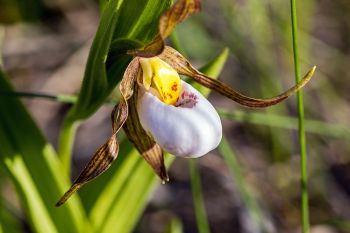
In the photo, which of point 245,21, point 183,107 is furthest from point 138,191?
point 245,21

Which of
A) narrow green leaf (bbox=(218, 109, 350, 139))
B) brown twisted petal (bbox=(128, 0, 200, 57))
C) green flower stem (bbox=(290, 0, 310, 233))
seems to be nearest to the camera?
brown twisted petal (bbox=(128, 0, 200, 57))

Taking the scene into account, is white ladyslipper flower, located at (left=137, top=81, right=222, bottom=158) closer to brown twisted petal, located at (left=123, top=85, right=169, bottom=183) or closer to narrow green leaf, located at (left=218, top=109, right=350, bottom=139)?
brown twisted petal, located at (left=123, top=85, right=169, bottom=183)

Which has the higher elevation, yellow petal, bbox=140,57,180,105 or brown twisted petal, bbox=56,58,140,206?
yellow petal, bbox=140,57,180,105

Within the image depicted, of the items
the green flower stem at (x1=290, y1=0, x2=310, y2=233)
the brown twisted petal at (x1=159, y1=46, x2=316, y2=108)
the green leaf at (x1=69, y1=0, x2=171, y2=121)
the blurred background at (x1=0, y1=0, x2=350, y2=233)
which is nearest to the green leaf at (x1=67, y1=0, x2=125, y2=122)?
the green leaf at (x1=69, y1=0, x2=171, y2=121)

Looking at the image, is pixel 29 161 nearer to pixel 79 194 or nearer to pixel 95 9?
pixel 79 194

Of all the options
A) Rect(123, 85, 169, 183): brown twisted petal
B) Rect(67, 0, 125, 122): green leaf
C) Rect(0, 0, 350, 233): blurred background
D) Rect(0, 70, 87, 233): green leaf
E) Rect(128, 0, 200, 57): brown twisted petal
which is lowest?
Rect(0, 0, 350, 233): blurred background

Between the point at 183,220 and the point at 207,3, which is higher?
the point at 207,3

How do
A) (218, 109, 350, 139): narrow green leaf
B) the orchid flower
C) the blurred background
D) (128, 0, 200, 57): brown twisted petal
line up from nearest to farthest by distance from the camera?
(128, 0, 200, 57): brown twisted petal, the orchid flower, (218, 109, 350, 139): narrow green leaf, the blurred background

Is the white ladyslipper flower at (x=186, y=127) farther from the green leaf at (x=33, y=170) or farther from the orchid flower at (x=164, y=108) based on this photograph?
the green leaf at (x=33, y=170)
